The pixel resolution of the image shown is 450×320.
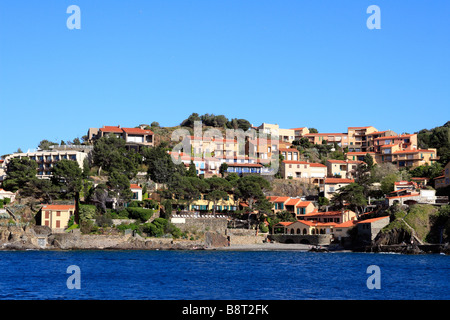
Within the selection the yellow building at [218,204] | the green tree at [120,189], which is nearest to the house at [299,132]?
the yellow building at [218,204]

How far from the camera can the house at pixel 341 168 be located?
11181 cm

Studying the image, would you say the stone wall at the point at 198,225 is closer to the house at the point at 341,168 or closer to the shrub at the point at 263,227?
the shrub at the point at 263,227

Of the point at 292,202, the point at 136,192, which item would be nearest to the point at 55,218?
the point at 136,192

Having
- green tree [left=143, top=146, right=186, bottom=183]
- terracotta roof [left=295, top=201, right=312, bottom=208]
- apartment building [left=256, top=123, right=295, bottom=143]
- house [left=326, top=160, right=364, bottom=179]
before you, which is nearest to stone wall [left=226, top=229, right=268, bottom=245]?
terracotta roof [left=295, top=201, right=312, bottom=208]

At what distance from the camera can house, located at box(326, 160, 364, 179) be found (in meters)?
112

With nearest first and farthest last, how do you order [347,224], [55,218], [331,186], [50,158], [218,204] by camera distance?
[55,218] < [347,224] < [218,204] < [50,158] < [331,186]

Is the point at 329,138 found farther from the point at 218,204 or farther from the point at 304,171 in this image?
the point at 218,204

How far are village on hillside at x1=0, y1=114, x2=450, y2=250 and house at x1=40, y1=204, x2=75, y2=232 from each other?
129mm

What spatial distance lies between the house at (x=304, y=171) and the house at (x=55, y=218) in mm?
43951

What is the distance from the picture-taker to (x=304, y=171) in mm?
107000

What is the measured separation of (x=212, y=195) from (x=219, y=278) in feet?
139

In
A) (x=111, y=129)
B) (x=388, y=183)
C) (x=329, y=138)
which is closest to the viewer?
(x=388, y=183)

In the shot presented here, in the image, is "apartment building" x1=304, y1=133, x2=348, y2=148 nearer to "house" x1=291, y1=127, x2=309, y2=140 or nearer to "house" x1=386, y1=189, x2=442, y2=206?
"house" x1=291, y1=127, x2=309, y2=140
